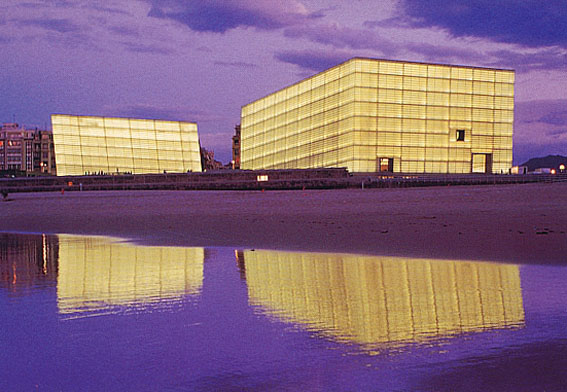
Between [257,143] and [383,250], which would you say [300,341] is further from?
[257,143]

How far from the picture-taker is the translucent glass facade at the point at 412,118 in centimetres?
9025

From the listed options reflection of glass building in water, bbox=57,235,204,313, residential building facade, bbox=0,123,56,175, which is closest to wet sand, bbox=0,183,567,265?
reflection of glass building in water, bbox=57,235,204,313

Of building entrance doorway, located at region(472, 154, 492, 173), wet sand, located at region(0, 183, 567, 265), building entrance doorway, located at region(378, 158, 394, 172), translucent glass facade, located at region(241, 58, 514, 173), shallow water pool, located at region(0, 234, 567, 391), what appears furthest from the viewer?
building entrance doorway, located at region(472, 154, 492, 173)

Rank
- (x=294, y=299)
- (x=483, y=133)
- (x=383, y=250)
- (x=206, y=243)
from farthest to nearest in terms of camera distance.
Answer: (x=483, y=133)
(x=206, y=243)
(x=383, y=250)
(x=294, y=299)

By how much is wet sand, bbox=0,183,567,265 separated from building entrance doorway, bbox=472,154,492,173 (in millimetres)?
67064

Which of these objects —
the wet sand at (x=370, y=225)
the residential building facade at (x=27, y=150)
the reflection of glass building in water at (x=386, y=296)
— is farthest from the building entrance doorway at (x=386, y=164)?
the residential building facade at (x=27, y=150)

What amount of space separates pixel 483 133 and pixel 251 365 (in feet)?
316

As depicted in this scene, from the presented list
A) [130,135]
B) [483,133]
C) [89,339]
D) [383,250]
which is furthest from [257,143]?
[89,339]

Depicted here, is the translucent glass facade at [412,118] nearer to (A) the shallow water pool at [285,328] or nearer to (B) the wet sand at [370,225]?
(B) the wet sand at [370,225]

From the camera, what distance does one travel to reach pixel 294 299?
7723 millimetres

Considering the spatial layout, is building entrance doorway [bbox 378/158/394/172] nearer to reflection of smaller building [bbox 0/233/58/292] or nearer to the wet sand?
the wet sand

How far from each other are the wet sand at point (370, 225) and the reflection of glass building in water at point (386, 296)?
2.18 meters

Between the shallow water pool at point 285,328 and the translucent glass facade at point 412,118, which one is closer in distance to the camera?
the shallow water pool at point 285,328

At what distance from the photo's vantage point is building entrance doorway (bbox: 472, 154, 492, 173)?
95.4 meters
